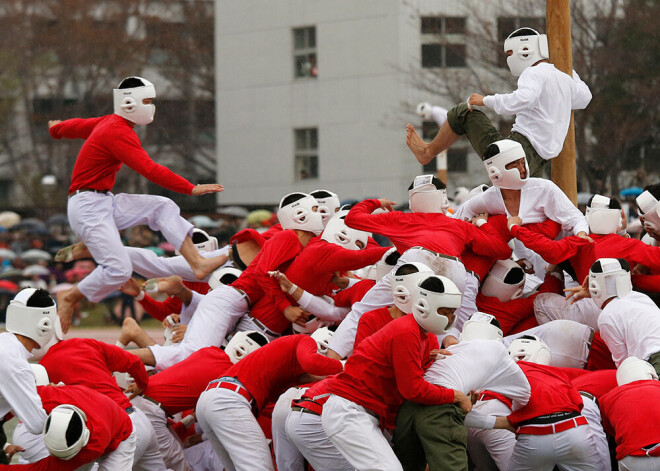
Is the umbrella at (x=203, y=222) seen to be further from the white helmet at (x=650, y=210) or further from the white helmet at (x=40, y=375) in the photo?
the white helmet at (x=40, y=375)

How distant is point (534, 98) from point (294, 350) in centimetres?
332

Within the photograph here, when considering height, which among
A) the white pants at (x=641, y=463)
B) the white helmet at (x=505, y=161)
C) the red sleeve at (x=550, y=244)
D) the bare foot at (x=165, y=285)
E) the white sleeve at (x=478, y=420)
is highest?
the white helmet at (x=505, y=161)

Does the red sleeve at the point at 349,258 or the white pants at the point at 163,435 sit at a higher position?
the red sleeve at the point at 349,258

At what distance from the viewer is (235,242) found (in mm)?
11180

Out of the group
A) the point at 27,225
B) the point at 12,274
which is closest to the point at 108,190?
the point at 12,274

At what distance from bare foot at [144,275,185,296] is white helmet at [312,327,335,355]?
1971mm

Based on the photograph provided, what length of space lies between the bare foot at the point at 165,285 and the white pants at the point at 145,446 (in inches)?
79.1

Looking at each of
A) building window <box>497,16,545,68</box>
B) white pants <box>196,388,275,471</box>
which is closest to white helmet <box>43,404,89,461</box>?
white pants <box>196,388,275,471</box>

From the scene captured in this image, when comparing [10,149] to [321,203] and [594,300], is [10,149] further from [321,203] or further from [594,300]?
[594,300]

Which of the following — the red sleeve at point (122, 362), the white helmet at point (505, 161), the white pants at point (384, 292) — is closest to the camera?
the red sleeve at point (122, 362)

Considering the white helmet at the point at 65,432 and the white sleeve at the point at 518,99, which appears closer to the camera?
the white helmet at the point at 65,432

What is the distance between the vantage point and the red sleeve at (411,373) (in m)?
7.14

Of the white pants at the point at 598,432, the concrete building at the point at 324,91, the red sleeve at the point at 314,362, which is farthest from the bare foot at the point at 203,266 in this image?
the concrete building at the point at 324,91

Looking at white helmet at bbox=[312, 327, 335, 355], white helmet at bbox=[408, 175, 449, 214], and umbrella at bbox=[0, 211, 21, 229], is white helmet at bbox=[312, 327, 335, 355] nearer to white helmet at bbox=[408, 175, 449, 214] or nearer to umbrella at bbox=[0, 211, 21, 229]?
white helmet at bbox=[408, 175, 449, 214]
